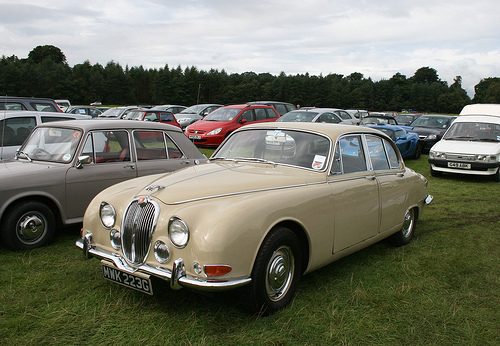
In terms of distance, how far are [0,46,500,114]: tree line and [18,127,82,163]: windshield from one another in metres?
58.3

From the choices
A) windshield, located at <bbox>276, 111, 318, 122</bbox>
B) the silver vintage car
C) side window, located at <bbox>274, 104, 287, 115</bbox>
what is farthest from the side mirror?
side window, located at <bbox>274, 104, 287, 115</bbox>

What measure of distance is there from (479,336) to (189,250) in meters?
2.47

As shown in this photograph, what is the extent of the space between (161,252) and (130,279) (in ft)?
1.25

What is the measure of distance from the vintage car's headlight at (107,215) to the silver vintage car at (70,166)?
1650 mm

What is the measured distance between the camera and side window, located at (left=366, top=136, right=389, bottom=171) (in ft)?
16.2

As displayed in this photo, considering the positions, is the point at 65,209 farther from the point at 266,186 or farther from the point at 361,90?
the point at 361,90

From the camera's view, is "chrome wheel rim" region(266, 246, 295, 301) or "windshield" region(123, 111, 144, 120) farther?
"windshield" region(123, 111, 144, 120)

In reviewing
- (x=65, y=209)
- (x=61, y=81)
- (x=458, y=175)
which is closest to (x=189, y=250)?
(x=65, y=209)

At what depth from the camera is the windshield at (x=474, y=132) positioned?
11.4 meters

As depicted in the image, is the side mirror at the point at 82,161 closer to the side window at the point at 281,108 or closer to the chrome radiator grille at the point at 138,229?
the chrome radiator grille at the point at 138,229

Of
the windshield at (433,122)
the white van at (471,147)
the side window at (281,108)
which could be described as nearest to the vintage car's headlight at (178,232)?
the white van at (471,147)

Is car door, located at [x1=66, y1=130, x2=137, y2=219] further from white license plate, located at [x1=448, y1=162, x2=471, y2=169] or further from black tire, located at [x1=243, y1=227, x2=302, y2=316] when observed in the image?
white license plate, located at [x1=448, y1=162, x2=471, y2=169]

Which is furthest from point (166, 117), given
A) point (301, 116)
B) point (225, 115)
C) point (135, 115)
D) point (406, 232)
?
point (406, 232)

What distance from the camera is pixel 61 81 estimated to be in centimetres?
6831
